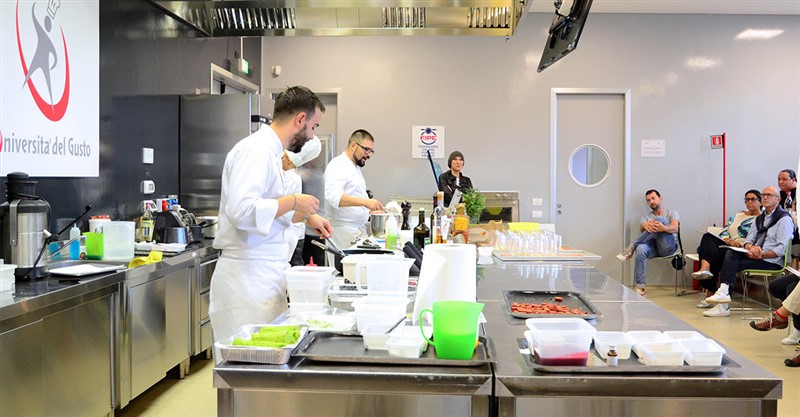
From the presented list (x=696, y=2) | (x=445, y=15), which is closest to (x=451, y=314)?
(x=445, y=15)

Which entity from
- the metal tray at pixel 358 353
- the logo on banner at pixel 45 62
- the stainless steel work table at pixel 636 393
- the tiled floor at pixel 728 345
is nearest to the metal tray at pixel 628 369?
the stainless steel work table at pixel 636 393

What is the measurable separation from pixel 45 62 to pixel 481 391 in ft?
10.7

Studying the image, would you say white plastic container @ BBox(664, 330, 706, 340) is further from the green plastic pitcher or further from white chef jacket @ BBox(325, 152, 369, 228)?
white chef jacket @ BBox(325, 152, 369, 228)

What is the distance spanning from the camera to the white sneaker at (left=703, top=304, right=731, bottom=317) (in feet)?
22.4

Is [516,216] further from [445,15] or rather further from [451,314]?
[451,314]

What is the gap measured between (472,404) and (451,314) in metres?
0.22

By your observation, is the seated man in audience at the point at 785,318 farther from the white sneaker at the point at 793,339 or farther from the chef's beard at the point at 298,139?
Answer: the chef's beard at the point at 298,139

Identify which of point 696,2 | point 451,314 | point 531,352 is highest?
point 696,2

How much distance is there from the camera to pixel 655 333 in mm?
1842

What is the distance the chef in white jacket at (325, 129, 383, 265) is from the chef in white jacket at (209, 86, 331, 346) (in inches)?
87.3

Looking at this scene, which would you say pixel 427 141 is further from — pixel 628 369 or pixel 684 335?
pixel 628 369

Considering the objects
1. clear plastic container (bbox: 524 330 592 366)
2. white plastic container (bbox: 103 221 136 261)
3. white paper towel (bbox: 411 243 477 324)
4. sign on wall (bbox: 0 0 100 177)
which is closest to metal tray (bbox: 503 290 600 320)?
white paper towel (bbox: 411 243 477 324)

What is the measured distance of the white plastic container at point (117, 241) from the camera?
3.87 metres

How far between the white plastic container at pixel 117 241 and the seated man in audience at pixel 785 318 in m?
4.67
